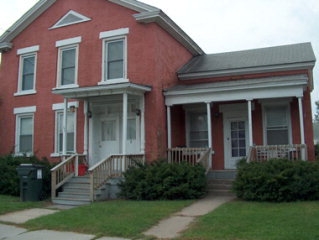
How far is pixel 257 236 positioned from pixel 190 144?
10.2 metres

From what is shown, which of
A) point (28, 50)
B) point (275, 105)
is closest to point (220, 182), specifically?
point (275, 105)

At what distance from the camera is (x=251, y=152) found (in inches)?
557

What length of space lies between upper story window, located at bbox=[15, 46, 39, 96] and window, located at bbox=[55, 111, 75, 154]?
90.3 inches

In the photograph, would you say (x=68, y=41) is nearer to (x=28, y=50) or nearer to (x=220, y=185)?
(x=28, y=50)

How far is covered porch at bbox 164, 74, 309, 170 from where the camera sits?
14469mm

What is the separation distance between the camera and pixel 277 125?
53.7ft

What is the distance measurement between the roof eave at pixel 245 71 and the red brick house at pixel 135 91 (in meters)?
0.04

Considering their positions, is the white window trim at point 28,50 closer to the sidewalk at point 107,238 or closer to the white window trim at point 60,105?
the white window trim at point 60,105

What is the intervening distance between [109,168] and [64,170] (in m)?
1.93

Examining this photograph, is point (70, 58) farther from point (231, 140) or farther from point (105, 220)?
point (105, 220)

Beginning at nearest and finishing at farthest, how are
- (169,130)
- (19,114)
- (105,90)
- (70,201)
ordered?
(70,201) < (105,90) < (169,130) < (19,114)

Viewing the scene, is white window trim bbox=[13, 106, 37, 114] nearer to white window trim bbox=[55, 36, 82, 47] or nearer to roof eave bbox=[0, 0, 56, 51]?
white window trim bbox=[55, 36, 82, 47]

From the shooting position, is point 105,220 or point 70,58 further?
point 70,58

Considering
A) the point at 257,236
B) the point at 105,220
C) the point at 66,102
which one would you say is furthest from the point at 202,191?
the point at 66,102
